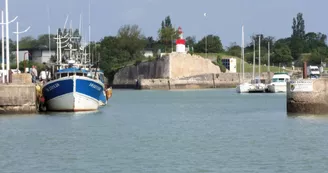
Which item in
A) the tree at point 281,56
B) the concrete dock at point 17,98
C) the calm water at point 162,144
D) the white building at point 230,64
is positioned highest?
the tree at point 281,56

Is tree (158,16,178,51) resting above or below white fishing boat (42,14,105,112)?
above

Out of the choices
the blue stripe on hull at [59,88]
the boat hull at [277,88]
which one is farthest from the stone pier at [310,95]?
the boat hull at [277,88]

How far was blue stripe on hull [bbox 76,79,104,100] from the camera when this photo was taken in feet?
166

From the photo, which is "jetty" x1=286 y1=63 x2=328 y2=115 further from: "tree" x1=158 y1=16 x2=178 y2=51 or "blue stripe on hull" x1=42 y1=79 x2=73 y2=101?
"tree" x1=158 y1=16 x2=178 y2=51

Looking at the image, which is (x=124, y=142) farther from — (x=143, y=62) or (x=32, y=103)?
(x=143, y=62)

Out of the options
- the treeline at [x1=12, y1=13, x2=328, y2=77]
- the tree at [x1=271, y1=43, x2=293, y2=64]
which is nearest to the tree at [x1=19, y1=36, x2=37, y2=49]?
the treeline at [x1=12, y1=13, x2=328, y2=77]

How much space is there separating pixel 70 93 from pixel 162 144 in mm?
17640

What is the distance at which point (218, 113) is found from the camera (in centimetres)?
5466

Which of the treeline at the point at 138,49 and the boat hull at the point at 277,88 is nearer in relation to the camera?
the boat hull at the point at 277,88

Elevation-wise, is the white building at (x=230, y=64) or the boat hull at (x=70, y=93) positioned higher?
the white building at (x=230, y=64)

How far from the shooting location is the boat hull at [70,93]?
50.3 metres

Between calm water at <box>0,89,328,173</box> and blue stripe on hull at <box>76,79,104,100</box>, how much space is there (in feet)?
7.10

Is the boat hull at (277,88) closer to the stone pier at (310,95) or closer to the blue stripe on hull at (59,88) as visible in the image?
the blue stripe on hull at (59,88)

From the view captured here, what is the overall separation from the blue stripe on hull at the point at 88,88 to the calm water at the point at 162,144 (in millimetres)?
2164
